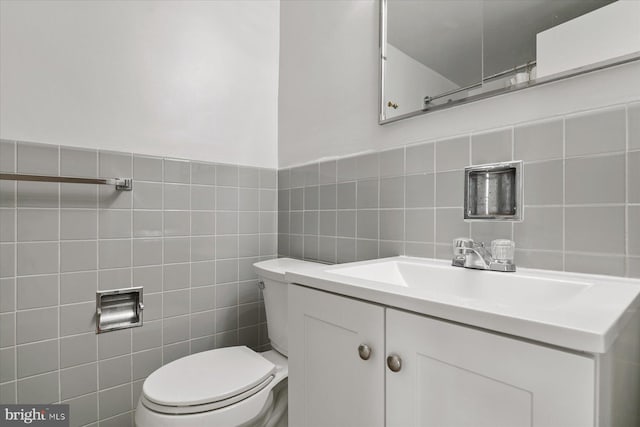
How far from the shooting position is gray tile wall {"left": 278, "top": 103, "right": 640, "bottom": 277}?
0.73 meters

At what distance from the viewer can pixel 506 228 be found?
902 millimetres

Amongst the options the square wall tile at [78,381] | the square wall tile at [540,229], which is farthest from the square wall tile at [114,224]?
the square wall tile at [540,229]

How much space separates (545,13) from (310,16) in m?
1.07

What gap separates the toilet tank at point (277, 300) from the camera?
1.30 m

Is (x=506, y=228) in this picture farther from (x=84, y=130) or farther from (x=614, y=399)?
(x=84, y=130)

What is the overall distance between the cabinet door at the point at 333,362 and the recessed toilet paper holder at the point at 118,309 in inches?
33.1

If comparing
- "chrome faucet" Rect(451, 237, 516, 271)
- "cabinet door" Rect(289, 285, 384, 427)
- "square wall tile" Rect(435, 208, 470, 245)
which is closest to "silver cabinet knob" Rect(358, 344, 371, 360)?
"cabinet door" Rect(289, 285, 384, 427)

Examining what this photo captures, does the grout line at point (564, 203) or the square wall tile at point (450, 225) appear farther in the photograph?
the square wall tile at point (450, 225)

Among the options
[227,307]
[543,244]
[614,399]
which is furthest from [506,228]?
[227,307]

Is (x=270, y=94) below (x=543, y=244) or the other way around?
the other way around

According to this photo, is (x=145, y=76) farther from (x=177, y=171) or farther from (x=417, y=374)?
(x=417, y=374)

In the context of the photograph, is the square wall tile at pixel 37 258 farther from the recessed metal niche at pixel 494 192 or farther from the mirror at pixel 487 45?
the recessed metal niche at pixel 494 192

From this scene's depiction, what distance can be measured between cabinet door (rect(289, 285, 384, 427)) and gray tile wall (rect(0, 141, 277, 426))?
0.82 metres

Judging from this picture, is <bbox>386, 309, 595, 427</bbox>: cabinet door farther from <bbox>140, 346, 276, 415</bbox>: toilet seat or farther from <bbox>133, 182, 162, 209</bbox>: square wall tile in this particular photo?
<bbox>133, 182, 162, 209</bbox>: square wall tile
